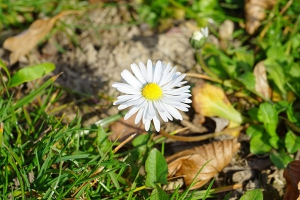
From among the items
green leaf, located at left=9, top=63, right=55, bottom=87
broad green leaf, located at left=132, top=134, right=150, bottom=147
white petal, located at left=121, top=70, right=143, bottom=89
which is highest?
white petal, located at left=121, top=70, right=143, bottom=89

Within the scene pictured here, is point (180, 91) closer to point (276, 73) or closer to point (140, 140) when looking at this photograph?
point (140, 140)

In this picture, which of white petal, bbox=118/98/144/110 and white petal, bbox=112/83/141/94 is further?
white petal, bbox=112/83/141/94

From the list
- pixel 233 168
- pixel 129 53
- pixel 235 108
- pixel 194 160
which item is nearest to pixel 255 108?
pixel 235 108

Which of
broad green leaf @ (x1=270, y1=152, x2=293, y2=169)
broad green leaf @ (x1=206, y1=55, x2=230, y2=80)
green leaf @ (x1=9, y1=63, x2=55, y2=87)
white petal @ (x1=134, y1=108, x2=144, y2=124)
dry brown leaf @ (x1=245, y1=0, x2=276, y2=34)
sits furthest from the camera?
dry brown leaf @ (x1=245, y1=0, x2=276, y2=34)

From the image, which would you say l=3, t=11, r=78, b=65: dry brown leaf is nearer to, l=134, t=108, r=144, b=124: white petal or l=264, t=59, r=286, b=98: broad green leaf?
l=134, t=108, r=144, b=124: white petal

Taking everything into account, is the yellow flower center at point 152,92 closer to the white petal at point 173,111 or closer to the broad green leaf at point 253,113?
the white petal at point 173,111

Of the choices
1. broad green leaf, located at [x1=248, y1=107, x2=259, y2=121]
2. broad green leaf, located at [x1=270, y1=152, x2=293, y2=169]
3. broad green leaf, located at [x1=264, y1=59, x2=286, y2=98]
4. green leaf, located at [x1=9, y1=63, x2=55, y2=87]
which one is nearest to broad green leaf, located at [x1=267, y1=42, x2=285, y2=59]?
broad green leaf, located at [x1=264, y1=59, x2=286, y2=98]

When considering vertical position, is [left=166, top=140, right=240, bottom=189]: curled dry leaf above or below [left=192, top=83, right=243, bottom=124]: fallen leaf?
below
